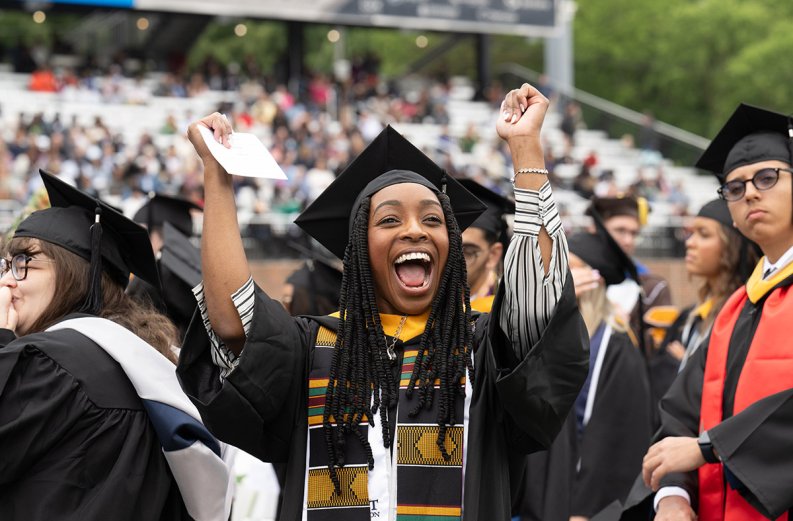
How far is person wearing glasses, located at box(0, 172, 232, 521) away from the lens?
340cm

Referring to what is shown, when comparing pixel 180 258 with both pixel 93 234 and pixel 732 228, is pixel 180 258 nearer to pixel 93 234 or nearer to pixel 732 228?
pixel 93 234

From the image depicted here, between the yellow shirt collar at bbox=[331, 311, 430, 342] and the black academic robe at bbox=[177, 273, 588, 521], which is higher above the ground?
the yellow shirt collar at bbox=[331, 311, 430, 342]

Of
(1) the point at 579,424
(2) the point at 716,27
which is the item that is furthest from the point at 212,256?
(2) the point at 716,27

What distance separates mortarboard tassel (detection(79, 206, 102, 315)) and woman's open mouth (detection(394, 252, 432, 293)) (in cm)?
115

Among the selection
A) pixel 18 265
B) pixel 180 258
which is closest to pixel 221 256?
pixel 18 265

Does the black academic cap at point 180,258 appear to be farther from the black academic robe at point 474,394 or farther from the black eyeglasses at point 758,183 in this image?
the black eyeglasses at point 758,183

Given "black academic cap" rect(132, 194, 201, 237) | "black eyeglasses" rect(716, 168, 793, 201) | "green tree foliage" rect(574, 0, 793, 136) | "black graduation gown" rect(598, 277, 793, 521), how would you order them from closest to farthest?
"black graduation gown" rect(598, 277, 793, 521) < "black eyeglasses" rect(716, 168, 793, 201) < "black academic cap" rect(132, 194, 201, 237) < "green tree foliage" rect(574, 0, 793, 136)

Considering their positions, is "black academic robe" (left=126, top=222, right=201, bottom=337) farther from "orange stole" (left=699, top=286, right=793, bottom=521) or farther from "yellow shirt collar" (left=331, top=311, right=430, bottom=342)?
"orange stole" (left=699, top=286, right=793, bottom=521)

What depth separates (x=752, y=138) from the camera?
4.30 m

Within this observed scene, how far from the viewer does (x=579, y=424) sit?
5625mm

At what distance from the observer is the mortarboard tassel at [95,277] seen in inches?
149

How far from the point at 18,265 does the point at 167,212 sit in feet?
8.98

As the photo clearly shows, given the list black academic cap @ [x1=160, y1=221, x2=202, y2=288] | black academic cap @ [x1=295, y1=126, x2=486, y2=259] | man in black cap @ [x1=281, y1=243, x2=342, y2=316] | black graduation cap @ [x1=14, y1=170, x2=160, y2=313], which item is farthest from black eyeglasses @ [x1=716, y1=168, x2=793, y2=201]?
man in black cap @ [x1=281, y1=243, x2=342, y2=316]

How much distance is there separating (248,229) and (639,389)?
1327 centimetres
